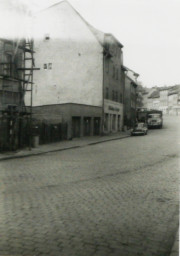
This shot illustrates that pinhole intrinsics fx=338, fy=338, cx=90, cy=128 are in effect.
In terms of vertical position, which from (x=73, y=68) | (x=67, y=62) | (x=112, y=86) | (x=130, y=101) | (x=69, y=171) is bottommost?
(x=69, y=171)

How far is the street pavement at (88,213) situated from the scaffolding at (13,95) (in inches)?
369

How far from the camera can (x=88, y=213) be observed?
683 centimetres

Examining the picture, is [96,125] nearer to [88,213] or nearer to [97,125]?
[97,125]

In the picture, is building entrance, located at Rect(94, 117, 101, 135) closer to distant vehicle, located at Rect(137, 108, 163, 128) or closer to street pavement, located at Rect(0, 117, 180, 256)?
distant vehicle, located at Rect(137, 108, 163, 128)

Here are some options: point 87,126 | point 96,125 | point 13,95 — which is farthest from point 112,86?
point 13,95

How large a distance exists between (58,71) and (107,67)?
7133 millimetres

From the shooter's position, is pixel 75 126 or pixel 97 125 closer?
pixel 75 126

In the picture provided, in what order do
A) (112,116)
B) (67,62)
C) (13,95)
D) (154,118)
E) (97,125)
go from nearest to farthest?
(13,95)
(67,62)
(97,125)
(112,116)
(154,118)

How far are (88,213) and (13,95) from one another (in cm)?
1868

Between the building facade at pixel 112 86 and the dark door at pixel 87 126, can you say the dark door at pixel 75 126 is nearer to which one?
the dark door at pixel 87 126

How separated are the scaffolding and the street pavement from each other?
30.8ft

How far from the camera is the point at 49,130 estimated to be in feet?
95.7

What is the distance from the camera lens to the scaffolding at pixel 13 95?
2147 centimetres

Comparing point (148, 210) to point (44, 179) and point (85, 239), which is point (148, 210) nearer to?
point (85, 239)
